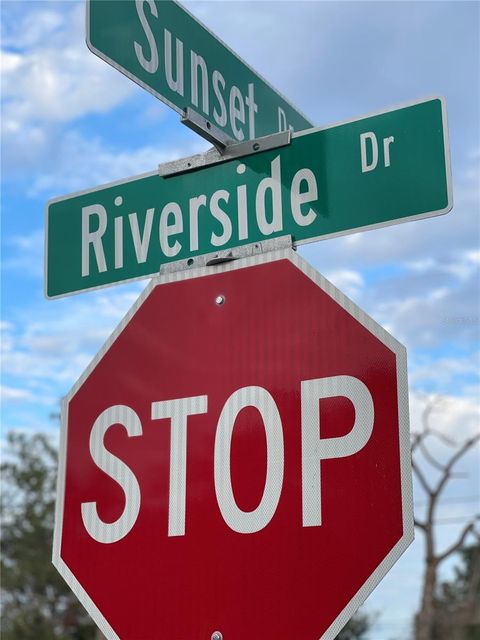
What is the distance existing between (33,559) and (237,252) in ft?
93.9

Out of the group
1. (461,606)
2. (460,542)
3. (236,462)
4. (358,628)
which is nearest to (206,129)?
(236,462)

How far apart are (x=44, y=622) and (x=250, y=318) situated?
1125 inches

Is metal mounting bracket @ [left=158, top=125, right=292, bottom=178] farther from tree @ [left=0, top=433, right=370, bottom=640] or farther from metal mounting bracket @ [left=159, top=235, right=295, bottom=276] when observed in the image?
tree @ [left=0, top=433, right=370, bottom=640]

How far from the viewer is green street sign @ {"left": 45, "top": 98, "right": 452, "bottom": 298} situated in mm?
1988

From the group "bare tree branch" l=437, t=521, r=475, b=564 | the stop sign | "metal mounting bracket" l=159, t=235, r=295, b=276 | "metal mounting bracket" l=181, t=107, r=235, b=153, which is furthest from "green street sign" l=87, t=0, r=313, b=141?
"bare tree branch" l=437, t=521, r=475, b=564

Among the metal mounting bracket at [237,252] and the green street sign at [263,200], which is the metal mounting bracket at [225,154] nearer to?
the green street sign at [263,200]

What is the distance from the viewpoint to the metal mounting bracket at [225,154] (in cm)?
216

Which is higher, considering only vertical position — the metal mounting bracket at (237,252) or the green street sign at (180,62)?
the green street sign at (180,62)

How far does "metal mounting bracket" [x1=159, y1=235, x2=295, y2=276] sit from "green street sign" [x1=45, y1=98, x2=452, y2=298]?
17 mm

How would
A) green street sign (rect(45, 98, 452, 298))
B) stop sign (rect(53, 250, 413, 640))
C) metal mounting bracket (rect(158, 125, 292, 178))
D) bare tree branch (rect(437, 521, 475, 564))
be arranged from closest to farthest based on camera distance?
1. stop sign (rect(53, 250, 413, 640))
2. green street sign (rect(45, 98, 452, 298))
3. metal mounting bracket (rect(158, 125, 292, 178))
4. bare tree branch (rect(437, 521, 475, 564))

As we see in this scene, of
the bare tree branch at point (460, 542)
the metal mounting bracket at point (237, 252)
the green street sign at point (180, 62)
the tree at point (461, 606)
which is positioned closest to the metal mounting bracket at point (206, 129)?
the green street sign at point (180, 62)

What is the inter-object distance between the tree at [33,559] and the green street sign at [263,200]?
90.4 ft

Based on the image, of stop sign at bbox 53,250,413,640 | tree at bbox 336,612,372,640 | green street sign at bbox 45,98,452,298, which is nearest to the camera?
stop sign at bbox 53,250,413,640

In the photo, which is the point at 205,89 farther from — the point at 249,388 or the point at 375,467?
the point at 375,467
